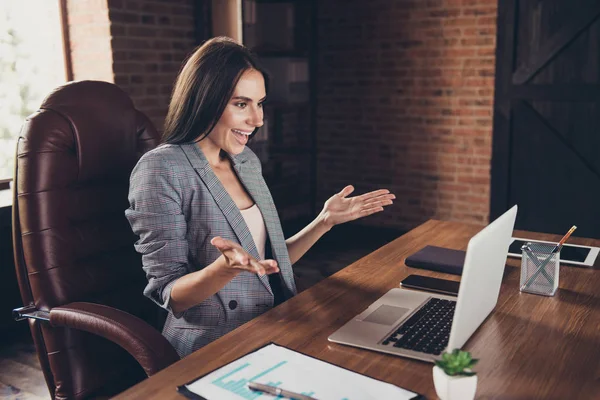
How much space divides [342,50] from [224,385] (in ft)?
15.0

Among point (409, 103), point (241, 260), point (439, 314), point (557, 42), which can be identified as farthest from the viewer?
point (409, 103)

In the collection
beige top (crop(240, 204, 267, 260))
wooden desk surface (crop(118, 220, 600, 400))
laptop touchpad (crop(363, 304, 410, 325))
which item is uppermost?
beige top (crop(240, 204, 267, 260))

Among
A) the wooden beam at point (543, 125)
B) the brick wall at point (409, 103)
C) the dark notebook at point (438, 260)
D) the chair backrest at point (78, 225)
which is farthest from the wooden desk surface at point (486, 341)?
the brick wall at point (409, 103)

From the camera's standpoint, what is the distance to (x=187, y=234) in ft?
5.63

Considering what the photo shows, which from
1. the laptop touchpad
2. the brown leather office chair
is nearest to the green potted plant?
the laptop touchpad

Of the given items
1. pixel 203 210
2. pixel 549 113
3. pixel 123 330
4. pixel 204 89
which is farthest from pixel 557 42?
pixel 123 330

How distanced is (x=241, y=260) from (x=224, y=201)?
432mm

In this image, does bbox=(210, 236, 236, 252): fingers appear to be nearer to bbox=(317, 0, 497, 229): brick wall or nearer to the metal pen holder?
the metal pen holder

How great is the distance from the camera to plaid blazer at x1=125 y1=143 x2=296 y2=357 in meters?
1.61

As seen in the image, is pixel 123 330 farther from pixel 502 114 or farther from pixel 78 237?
pixel 502 114

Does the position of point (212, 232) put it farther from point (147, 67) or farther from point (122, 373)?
point (147, 67)

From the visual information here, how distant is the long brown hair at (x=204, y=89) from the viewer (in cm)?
172

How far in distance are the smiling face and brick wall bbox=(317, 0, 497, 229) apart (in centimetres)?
339

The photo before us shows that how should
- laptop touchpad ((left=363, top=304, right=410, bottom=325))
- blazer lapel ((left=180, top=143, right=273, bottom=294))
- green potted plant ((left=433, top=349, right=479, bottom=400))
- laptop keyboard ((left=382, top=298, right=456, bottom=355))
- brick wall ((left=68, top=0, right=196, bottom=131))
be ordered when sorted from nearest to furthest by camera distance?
green potted plant ((left=433, top=349, right=479, bottom=400)) → laptop keyboard ((left=382, top=298, right=456, bottom=355)) → laptop touchpad ((left=363, top=304, right=410, bottom=325)) → blazer lapel ((left=180, top=143, right=273, bottom=294)) → brick wall ((left=68, top=0, right=196, bottom=131))
